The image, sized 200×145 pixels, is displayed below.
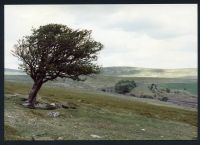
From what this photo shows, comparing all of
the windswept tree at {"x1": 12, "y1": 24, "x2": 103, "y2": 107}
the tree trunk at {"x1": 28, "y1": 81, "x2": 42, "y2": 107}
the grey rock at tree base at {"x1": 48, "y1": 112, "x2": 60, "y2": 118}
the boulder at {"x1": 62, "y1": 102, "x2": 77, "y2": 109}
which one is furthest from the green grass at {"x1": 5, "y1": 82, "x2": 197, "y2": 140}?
the windswept tree at {"x1": 12, "y1": 24, "x2": 103, "y2": 107}

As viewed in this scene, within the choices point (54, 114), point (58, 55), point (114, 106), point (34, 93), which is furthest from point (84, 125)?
point (114, 106)

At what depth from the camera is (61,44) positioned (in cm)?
3556

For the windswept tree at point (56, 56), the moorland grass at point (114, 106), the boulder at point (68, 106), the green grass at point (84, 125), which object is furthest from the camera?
the moorland grass at point (114, 106)

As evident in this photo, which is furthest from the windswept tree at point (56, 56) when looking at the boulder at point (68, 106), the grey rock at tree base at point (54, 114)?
the grey rock at tree base at point (54, 114)

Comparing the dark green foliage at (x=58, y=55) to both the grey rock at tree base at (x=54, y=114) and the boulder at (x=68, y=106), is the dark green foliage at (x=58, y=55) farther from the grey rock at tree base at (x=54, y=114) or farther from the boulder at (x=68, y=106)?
the grey rock at tree base at (x=54, y=114)

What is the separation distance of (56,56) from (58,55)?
19 centimetres

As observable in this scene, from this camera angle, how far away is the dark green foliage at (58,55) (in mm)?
34062

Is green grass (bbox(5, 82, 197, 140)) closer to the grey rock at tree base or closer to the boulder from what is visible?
the grey rock at tree base

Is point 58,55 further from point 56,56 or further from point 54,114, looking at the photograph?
point 54,114

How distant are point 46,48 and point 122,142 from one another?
17090 millimetres

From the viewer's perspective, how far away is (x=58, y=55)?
35.9m

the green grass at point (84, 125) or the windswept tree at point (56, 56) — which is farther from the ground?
the windswept tree at point (56, 56)

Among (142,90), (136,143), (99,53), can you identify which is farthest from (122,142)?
(142,90)

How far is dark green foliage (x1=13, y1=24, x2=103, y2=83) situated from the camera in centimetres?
3406
